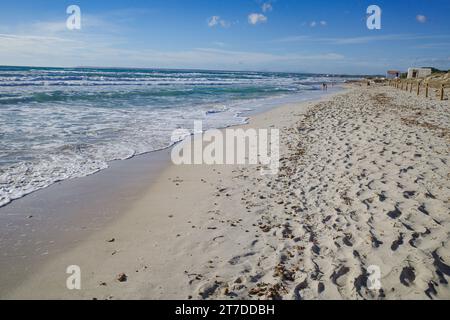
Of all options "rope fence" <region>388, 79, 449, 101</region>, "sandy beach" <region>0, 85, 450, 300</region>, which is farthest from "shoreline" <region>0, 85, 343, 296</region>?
"rope fence" <region>388, 79, 449, 101</region>

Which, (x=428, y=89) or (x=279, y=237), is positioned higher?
(x=428, y=89)

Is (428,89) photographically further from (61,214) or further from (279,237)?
(61,214)

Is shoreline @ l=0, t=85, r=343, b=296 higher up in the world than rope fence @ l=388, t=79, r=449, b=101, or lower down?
lower down

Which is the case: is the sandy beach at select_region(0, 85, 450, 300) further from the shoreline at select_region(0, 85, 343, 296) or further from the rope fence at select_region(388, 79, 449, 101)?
the rope fence at select_region(388, 79, 449, 101)

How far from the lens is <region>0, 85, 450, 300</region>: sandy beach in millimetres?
3631

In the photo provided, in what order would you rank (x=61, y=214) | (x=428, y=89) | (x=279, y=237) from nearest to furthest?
(x=279, y=237), (x=61, y=214), (x=428, y=89)

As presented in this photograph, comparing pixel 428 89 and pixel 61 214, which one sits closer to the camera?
pixel 61 214

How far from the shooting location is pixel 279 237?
15.5ft

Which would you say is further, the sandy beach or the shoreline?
the shoreline

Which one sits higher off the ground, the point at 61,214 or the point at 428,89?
the point at 428,89

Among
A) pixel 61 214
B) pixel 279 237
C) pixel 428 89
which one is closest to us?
pixel 279 237

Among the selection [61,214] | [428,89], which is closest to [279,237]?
[61,214]
